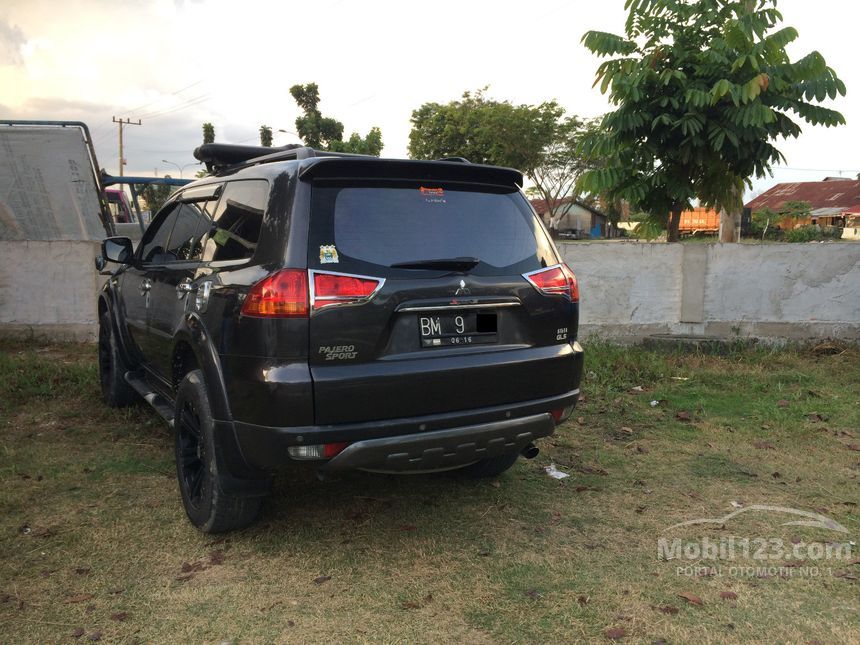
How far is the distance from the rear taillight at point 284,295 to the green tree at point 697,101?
5815 mm

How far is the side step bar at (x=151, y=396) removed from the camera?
13.1 ft

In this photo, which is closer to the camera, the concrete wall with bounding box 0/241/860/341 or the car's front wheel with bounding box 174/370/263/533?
the car's front wheel with bounding box 174/370/263/533

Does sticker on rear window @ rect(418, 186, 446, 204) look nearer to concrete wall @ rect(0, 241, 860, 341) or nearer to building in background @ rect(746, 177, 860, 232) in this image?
concrete wall @ rect(0, 241, 860, 341)

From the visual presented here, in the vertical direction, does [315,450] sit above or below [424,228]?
below

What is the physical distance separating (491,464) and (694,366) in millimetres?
3788

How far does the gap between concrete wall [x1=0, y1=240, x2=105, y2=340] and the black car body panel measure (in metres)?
5.12

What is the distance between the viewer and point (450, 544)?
11.2ft

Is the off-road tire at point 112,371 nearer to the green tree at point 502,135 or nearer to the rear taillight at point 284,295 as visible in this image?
the rear taillight at point 284,295

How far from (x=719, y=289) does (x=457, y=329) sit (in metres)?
5.71

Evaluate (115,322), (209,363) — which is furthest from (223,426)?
(115,322)

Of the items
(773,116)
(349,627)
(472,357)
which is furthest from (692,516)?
(773,116)

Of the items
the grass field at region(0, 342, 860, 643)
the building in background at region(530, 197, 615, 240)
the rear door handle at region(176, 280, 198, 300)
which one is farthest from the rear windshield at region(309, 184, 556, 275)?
the building in background at region(530, 197, 615, 240)

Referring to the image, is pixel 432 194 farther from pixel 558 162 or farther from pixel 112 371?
pixel 558 162

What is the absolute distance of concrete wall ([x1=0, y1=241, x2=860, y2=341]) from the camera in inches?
304
